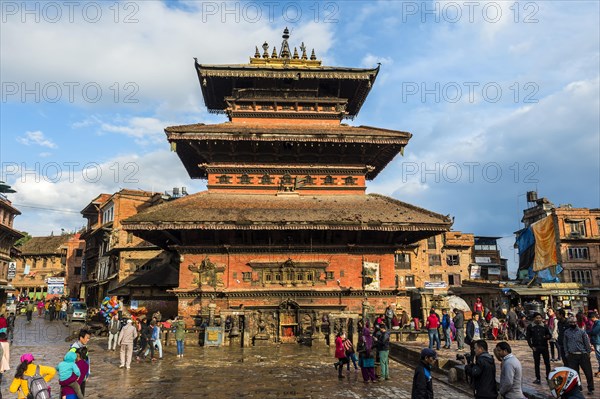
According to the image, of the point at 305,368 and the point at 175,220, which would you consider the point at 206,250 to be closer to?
the point at 175,220

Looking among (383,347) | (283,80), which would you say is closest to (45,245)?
(283,80)

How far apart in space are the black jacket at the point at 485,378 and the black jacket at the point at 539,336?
5.41 metres

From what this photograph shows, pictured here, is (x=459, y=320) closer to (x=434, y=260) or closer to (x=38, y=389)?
(x=38, y=389)

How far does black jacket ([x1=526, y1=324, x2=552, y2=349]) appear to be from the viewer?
36.3 feet

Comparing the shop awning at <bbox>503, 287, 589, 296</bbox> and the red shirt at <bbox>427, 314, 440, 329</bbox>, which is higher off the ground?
the shop awning at <bbox>503, 287, 589, 296</bbox>

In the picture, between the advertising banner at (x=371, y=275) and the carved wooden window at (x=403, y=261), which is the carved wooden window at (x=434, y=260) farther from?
the advertising banner at (x=371, y=275)

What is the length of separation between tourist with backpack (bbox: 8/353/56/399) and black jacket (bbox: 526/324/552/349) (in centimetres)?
1090

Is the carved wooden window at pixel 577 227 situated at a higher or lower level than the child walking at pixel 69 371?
higher

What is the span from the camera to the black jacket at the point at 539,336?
11055 millimetres

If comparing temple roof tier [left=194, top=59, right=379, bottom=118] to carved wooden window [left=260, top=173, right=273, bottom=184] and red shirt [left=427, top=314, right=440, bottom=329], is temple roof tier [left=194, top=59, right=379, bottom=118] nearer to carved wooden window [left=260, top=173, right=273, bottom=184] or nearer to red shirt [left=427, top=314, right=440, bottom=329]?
carved wooden window [left=260, top=173, right=273, bottom=184]

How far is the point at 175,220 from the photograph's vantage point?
63.8ft

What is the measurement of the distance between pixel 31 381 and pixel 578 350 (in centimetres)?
1098

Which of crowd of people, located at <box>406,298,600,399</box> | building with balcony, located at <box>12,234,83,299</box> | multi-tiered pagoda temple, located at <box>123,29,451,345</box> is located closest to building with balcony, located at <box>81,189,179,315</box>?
building with balcony, located at <box>12,234,83,299</box>

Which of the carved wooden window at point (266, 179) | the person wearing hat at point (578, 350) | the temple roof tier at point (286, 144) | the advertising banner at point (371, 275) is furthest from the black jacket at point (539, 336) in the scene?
the carved wooden window at point (266, 179)
